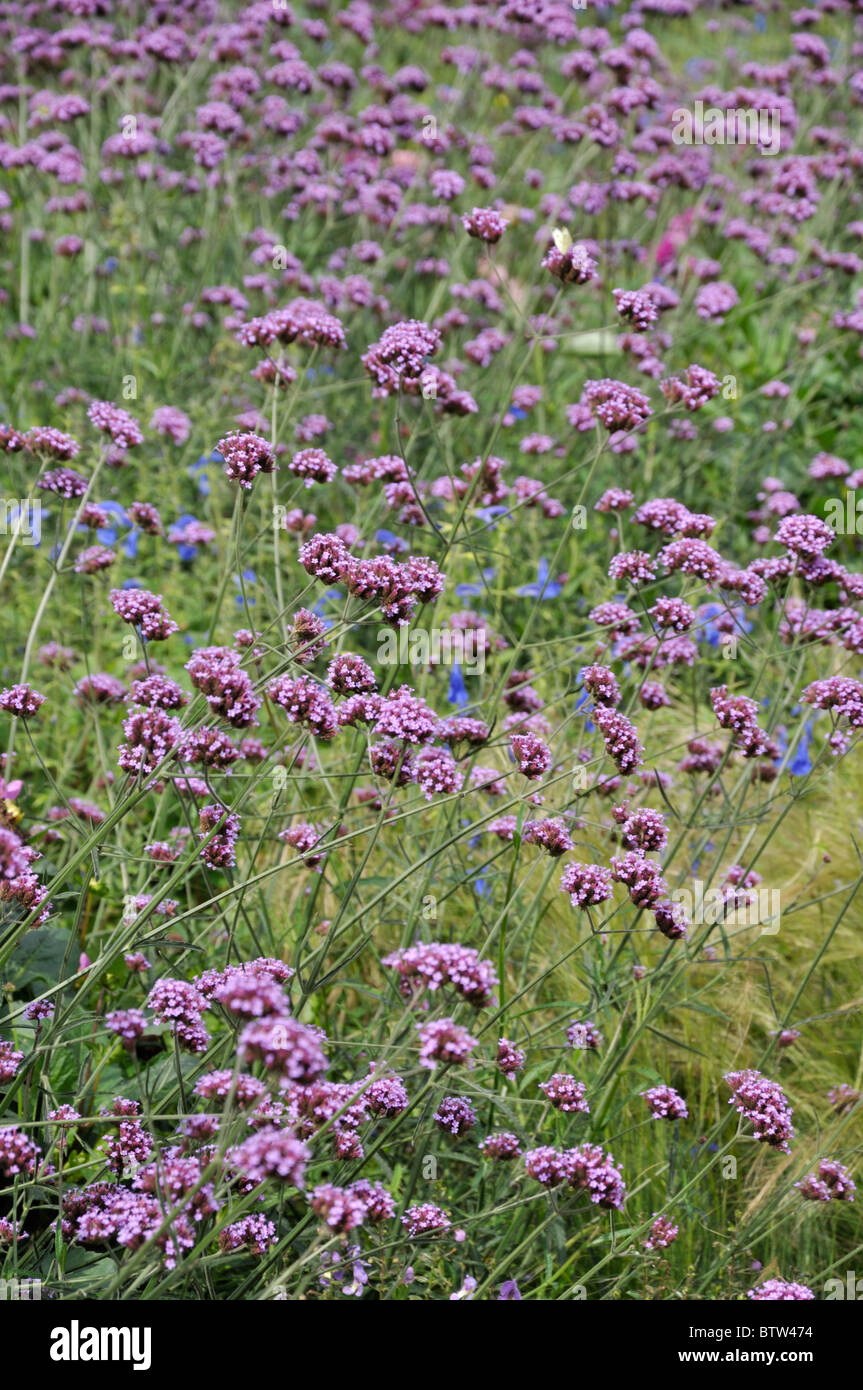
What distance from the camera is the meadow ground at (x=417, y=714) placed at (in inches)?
104

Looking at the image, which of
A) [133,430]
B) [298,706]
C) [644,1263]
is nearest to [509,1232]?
[644,1263]

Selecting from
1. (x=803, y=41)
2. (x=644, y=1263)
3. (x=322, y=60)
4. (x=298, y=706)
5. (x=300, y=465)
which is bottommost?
(x=644, y=1263)

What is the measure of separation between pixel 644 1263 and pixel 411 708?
121 cm

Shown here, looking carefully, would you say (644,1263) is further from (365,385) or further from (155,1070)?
(365,385)

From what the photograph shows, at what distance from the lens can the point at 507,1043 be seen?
9.42 ft

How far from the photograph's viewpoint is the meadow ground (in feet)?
8.64
